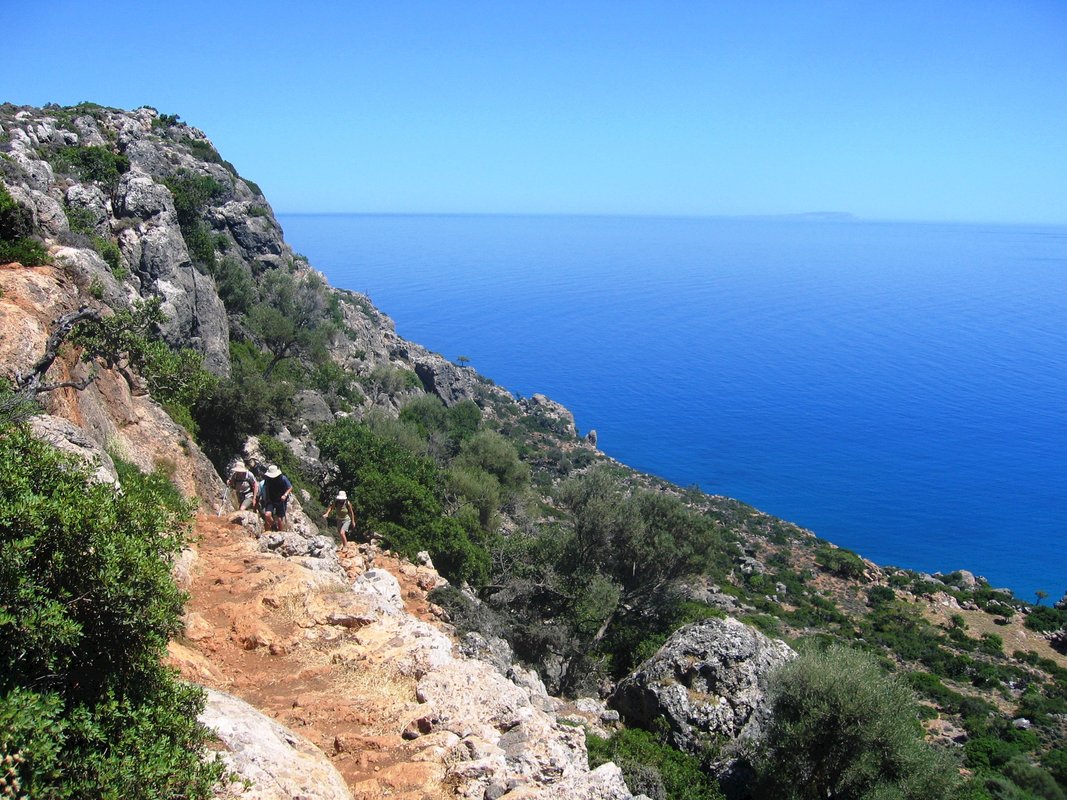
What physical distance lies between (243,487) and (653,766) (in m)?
11.9

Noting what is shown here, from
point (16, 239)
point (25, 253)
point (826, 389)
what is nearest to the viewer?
point (25, 253)

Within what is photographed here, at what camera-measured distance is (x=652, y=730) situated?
55.0ft

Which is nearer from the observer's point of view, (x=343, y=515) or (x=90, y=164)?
(x=343, y=515)

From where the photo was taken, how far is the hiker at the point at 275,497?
53.3 ft

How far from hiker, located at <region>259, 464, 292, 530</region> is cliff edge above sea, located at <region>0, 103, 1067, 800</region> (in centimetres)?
74

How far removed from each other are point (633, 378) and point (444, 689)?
100417mm

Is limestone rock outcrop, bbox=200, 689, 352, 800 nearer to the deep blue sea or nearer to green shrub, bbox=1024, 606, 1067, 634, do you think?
green shrub, bbox=1024, 606, 1067, 634

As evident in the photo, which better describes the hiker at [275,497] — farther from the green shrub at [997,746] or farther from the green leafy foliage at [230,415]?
the green shrub at [997,746]

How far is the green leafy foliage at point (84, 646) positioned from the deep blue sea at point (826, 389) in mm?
66150

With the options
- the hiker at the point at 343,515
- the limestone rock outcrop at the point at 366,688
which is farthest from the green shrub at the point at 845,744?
the hiker at the point at 343,515

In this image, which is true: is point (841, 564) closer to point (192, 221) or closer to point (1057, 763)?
point (1057, 763)

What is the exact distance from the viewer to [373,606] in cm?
1291

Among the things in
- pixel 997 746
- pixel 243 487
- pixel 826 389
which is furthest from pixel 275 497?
pixel 826 389

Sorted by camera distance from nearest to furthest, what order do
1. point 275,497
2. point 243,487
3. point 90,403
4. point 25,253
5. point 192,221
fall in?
point 90,403
point 25,253
point 275,497
point 243,487
point 192,221
